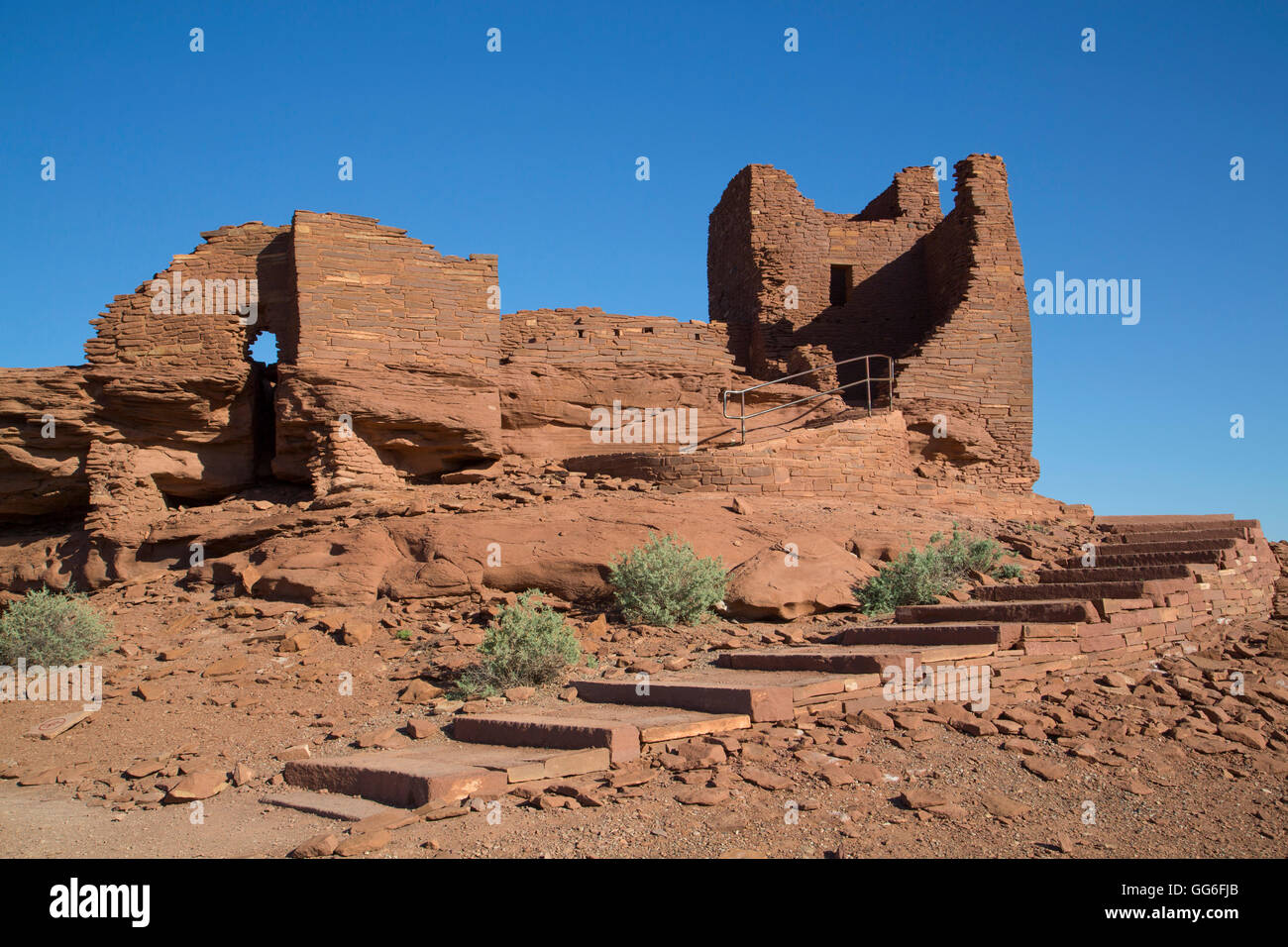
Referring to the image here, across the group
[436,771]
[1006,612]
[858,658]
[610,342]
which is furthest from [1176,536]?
[436,771]

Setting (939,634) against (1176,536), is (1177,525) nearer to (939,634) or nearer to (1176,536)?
(1176,536)

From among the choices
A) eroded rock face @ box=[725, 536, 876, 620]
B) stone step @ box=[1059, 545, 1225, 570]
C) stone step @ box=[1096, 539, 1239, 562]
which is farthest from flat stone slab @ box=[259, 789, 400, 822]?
stone step @ box=[1096, 539, 1239, 562]

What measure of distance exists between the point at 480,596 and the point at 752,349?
1046cm

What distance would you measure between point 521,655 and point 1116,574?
5.96 meters

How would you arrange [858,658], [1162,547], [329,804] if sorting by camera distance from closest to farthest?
[329,804] < [858,658] < [1162,547]

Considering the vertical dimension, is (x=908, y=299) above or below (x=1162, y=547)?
above

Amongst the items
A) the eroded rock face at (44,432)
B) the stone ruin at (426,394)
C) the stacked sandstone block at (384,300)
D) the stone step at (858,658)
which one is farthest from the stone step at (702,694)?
the eroded rock face at (44,432)

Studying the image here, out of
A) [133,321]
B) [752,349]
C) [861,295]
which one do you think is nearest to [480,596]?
[133,321]

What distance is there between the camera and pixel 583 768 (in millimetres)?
5473

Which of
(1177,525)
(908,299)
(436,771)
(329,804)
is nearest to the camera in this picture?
(436,771)

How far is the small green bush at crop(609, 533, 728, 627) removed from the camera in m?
9.85

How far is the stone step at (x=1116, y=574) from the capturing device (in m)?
8.64

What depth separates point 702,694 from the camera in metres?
6.41
